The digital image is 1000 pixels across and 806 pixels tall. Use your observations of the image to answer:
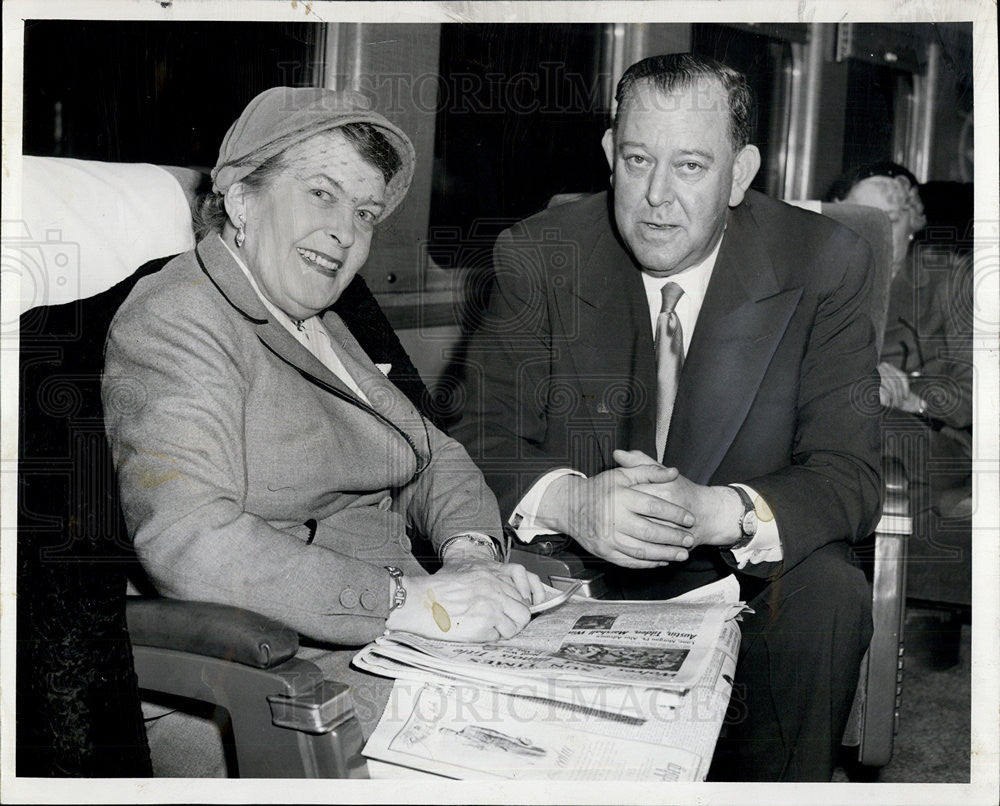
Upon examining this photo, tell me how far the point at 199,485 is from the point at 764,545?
3.12 ft

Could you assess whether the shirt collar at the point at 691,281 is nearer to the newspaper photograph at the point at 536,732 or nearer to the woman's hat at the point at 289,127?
the woman's hat at the point at 289,127

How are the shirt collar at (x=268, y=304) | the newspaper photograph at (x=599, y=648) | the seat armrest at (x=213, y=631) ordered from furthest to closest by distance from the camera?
the shirt collar at (x=268, y=304)
the newspaper photograph at (x=599, y=648)
the seat armrest at (x=213, y=631)

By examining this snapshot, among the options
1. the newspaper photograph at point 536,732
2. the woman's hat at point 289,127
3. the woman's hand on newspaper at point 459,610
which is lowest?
the newspaper photograph at point 536,732

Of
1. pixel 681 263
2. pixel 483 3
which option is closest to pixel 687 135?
pixel 681 263

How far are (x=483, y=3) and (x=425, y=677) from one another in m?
1.15

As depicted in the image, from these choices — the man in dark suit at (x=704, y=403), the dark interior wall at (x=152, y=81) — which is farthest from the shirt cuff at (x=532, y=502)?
the dark interior wall at (x=152, y=81)

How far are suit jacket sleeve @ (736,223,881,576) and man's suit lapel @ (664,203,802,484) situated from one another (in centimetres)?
8

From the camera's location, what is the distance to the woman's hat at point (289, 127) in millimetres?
1471

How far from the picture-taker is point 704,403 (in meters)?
1.59

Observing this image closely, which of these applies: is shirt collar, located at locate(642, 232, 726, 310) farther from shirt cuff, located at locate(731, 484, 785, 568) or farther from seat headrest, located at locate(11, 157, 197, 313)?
seat headrest, located at locate(11, 157, 197, 313)

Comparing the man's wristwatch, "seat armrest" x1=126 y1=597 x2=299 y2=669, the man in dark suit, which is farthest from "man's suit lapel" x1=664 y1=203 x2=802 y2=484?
"seat armrest" x1=126 y1=597 x2=299 y2=669

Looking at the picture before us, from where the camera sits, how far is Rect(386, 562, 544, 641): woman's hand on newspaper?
140 cm

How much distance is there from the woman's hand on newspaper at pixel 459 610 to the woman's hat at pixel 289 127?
634 millimetres

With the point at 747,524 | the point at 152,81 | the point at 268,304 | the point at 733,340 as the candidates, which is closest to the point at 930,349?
the point at 733,340
